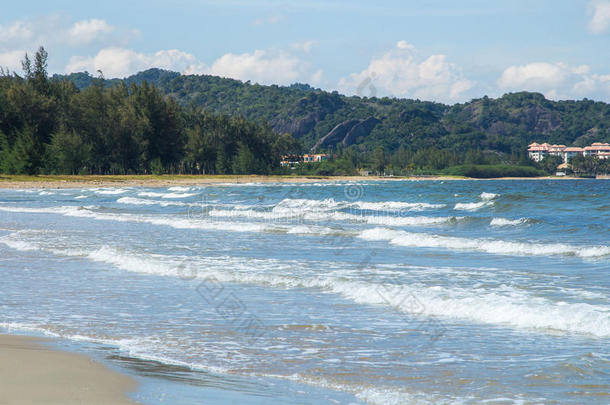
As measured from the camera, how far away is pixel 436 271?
14.5 meters

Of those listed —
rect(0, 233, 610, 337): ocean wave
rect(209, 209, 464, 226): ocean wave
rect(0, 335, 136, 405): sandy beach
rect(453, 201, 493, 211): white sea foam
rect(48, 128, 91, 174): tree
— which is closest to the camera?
rect(0, 335, 136, 405): sandy beach

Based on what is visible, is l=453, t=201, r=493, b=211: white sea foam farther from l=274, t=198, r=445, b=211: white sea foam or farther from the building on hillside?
the building on hillside

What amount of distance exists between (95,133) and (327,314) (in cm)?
10367

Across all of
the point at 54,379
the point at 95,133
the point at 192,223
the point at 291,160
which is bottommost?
the point at 192,223

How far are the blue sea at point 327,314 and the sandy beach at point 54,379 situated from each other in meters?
0.27

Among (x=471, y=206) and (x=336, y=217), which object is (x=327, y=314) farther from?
(x=471, y=206)

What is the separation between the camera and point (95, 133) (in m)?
107

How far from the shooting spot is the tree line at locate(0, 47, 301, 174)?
9431 cm

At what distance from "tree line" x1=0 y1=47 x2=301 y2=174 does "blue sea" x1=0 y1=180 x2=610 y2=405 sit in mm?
78809

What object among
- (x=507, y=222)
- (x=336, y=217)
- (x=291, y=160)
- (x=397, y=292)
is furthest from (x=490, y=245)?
(x=291, y=160)

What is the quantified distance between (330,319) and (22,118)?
9796 cm

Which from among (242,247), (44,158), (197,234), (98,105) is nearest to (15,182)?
(44,158)

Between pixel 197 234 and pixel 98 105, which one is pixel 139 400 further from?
pixel 98 105

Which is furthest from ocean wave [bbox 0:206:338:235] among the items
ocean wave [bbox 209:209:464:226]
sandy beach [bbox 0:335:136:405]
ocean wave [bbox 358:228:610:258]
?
sandy beach [bbox 0:335:136:405]
